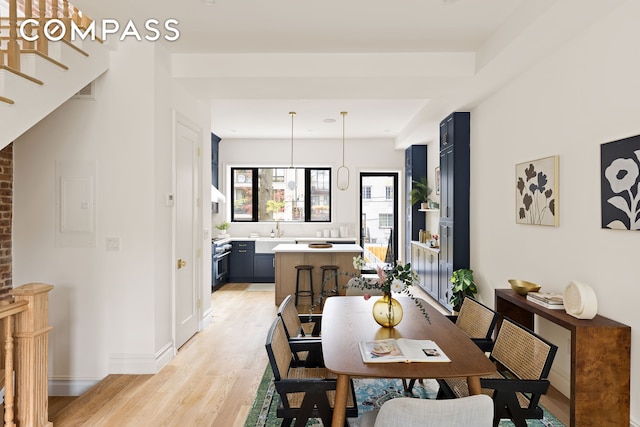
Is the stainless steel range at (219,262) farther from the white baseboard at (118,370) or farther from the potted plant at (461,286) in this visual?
the potted plant at (461,286)

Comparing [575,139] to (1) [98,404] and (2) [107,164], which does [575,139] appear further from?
(1) [98,404]

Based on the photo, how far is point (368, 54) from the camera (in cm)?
393

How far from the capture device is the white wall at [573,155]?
2455 mm

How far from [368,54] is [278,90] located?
1.01 meters

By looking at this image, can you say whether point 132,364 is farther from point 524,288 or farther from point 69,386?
point 524,288

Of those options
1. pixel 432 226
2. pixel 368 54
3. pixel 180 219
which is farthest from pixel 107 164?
pixel 432 226

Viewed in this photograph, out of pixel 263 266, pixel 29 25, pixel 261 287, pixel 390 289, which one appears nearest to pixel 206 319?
pixel 261 287

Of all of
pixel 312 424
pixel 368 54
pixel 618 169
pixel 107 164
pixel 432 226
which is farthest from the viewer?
pixel 432 226

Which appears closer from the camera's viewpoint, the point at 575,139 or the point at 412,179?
the point at 575,139

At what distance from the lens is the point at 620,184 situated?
2480mm

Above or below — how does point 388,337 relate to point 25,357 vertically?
above

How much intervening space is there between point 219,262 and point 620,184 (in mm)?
6062

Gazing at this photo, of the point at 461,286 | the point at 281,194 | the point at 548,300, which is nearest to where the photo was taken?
the point at 548,300

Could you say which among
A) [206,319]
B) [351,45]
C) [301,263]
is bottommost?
[206,319]
